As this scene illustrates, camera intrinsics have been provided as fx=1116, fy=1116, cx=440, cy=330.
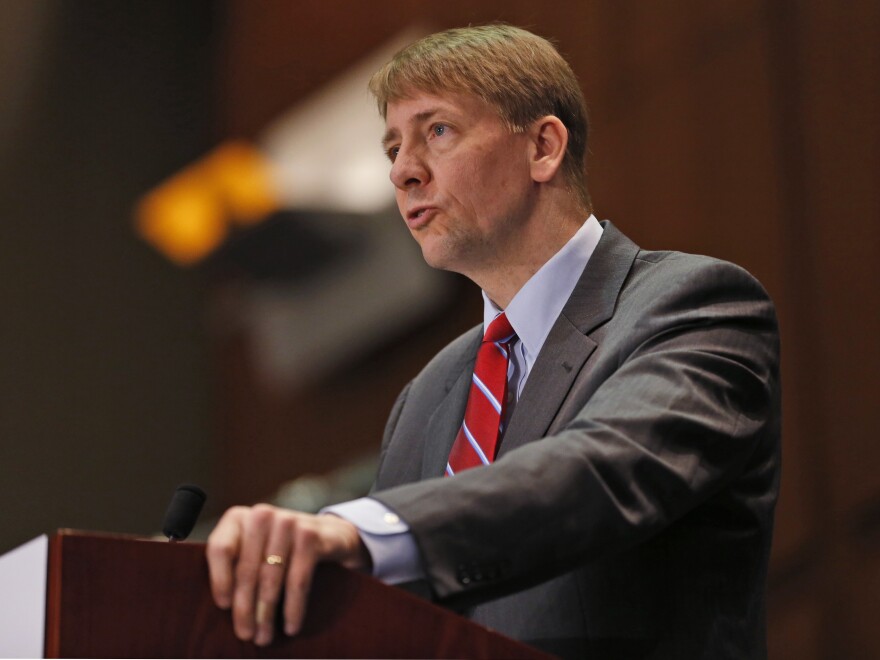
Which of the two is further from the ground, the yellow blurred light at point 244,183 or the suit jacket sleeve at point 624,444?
the yellow blurred light at point 244,183

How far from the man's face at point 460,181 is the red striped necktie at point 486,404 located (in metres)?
0.16

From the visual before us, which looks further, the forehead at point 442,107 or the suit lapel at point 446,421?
the forehead at point 442,107

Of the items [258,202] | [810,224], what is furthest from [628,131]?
[258,202]

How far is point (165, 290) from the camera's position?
4.45m

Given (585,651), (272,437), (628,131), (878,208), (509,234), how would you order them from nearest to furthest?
1. (585,651)
2. (509,234)
3. (878,208)
4. (628,131)
5. (272,437)

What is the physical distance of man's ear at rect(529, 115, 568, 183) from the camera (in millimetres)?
2168

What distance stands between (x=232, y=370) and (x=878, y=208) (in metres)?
2.61

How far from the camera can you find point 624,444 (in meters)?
1.27

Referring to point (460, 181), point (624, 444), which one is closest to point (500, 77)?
point (460, 181)

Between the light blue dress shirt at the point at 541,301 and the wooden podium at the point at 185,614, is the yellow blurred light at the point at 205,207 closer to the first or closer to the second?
the light blue dress shirt at the point at 541,301

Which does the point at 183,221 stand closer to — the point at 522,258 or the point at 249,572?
the point at 522,258

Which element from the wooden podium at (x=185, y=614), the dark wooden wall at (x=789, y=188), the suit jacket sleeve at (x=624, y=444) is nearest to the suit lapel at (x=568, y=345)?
the suit jacket sleeve at (x=624, y=444)

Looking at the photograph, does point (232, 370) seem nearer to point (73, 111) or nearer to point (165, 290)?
point (165, 290)

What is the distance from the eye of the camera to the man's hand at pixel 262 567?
37.5 inches
